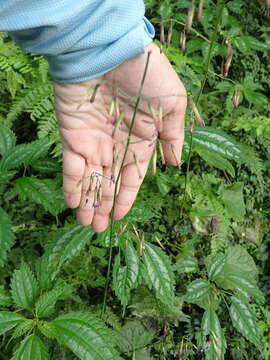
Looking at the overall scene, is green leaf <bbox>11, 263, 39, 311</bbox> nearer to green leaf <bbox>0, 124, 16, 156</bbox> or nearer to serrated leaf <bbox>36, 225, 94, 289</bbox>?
serrated leaf <bbox>36, 225, 94, 289</bbox>

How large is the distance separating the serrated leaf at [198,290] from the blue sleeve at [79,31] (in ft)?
3.42

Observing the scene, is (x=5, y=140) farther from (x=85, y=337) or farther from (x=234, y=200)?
(x=234, y=200)

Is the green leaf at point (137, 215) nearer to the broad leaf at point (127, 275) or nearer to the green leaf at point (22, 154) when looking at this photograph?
the broad leaf at point (127, 275)

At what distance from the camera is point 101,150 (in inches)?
83.3

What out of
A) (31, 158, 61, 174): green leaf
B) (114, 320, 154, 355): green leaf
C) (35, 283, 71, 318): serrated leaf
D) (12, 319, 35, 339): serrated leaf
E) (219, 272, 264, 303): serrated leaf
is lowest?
(114, 320, 154, 355): green leaf

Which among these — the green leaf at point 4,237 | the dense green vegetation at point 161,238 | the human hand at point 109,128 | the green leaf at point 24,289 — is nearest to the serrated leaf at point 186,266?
the dense green vegetation at point 161,238

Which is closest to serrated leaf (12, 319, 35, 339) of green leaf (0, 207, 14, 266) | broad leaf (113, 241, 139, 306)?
green leaf (0, 207, 14, 266)

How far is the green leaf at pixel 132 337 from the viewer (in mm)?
2424

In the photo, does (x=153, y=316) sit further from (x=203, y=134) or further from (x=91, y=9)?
(x=91, y=9)

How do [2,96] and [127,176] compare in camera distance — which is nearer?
[127,176]

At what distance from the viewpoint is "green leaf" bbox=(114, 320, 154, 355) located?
242 centimetres

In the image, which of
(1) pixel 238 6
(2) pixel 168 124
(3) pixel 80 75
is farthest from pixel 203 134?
(1) pixel 238 6

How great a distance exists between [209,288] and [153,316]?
1.49 feet

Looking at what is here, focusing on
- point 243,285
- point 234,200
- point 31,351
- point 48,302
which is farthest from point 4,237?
point 234,200
